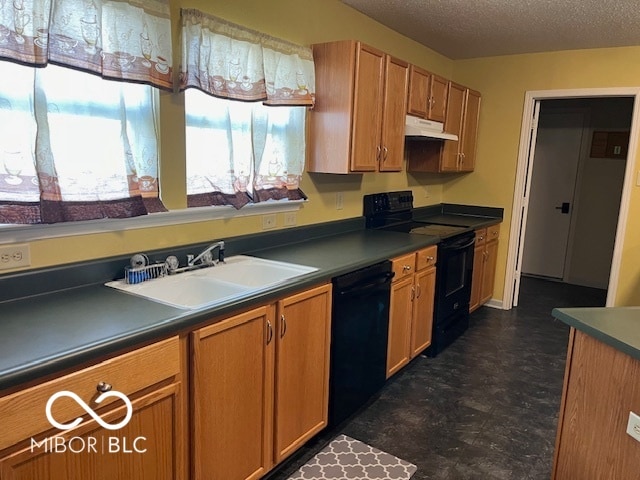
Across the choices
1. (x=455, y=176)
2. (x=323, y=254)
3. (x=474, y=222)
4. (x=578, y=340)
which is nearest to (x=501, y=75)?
(x=455, y=176)

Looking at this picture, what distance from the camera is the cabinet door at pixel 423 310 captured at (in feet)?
10.4

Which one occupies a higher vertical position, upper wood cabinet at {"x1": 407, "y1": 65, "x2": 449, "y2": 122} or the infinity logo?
upper wood cabinet at {"x1": 407, "y1": 65, "x2": 449, "y2": 122}

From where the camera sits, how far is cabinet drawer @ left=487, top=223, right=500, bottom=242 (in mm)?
4441

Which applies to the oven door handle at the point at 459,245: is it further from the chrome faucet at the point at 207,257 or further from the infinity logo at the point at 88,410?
the infinity logo at the point at 88,410

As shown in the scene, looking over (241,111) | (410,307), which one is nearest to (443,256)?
(410,307)

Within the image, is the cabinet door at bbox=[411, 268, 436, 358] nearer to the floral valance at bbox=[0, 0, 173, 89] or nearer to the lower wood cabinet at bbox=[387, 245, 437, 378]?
the lower wood cabinet at bbox=[387, 245, 437, 378]

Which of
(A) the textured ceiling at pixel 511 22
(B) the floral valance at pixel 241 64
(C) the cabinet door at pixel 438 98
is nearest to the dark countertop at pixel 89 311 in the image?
(B) the floral valance at pixel 241 64

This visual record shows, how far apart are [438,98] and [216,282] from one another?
2578mm

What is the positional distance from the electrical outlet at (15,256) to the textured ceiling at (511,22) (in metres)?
2.46

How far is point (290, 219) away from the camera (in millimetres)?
2920

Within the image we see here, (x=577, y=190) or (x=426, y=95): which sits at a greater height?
(x=426, y=95)

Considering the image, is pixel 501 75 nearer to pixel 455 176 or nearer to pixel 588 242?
pixel 455 176

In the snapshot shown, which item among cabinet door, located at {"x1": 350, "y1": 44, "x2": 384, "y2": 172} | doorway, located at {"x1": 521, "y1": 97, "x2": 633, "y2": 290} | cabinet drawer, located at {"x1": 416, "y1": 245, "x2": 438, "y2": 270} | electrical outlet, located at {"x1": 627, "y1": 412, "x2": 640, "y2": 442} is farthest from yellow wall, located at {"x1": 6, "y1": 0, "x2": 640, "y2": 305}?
electrical outlet, located at {"x1": 627, "y1": 412, "x2": 640, "y2": 442}

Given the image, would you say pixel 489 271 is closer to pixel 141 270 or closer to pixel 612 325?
pixel 612 325
